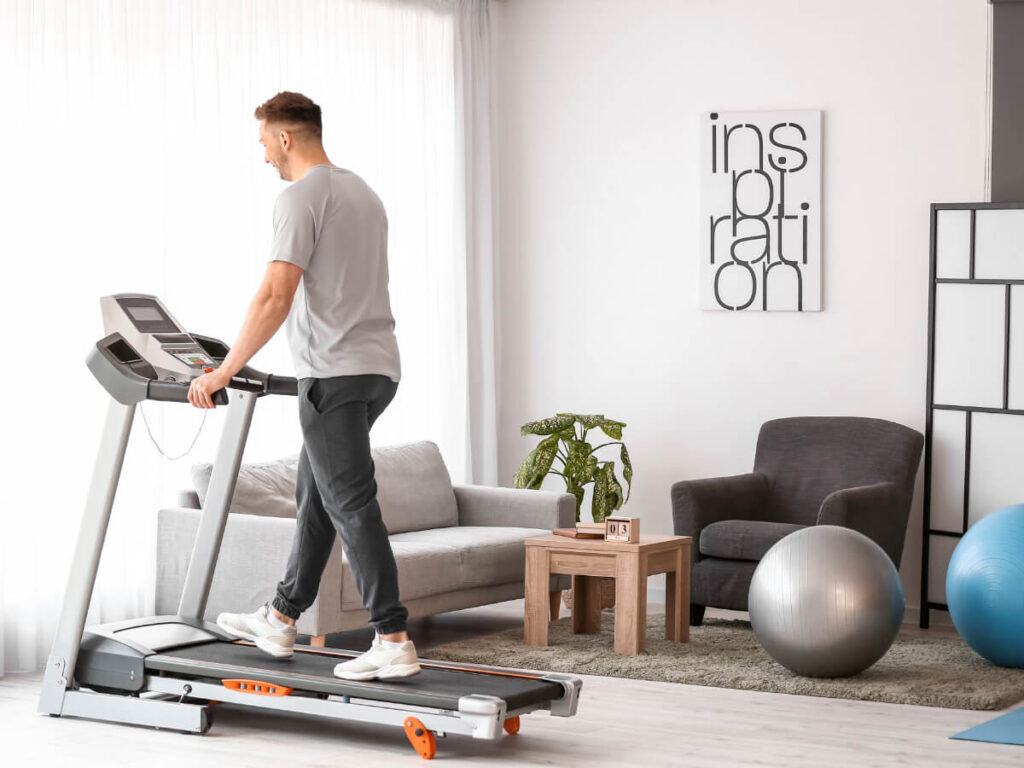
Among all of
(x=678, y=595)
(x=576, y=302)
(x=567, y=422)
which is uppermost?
(x=576, y=302)

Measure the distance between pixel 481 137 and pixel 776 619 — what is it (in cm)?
344

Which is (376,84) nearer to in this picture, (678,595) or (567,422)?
(567,422)

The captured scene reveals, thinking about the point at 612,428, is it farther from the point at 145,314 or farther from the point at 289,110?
the point at 289,110

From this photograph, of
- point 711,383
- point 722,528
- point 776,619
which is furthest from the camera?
point 711,383

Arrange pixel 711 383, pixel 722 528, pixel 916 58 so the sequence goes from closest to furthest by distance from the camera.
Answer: pixel 722 528 < pixel 916 58 < pixel 711 383

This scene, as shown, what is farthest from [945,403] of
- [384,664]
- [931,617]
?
→ [384,664]

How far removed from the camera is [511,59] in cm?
780

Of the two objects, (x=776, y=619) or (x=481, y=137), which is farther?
(x=481, y=137)

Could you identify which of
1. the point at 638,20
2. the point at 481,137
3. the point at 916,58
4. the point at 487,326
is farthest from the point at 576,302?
the point at 916,58

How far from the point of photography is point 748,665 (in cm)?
541

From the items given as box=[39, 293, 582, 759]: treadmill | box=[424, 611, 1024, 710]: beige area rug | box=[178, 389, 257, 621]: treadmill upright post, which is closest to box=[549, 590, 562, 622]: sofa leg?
box=[424, 611, 1024, 710]: beige area rug

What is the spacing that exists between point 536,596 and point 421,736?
1683 mm

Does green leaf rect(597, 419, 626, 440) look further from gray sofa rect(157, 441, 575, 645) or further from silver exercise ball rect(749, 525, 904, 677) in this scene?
silver exercise ball rect(749, 525, 904, 677)

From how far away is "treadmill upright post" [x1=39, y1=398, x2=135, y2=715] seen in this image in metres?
4.48
